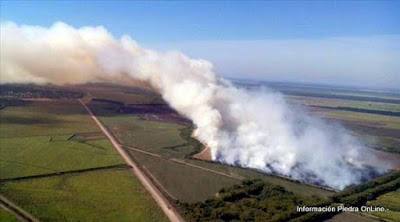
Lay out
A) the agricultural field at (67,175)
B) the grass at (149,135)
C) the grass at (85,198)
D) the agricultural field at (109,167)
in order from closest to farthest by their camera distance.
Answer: the grass at (85,198) < the agricultural field at (67,175) < the agricultural field at (109,167) < the grass at (149,135)

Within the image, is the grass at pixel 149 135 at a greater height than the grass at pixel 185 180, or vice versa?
the grass at pixel 149 135

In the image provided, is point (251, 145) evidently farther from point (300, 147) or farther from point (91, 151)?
point (91, 151)

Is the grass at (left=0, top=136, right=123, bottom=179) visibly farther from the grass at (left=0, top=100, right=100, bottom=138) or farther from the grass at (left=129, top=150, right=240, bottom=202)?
the grass at (left=129, top=150, right=240, bottom=202)

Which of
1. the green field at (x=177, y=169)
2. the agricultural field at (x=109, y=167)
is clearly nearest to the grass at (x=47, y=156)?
the agricultural field at (x=109, y=167)

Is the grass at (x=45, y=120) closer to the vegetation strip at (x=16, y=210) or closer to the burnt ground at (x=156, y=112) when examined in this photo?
the burnt ground at (x=156, y=112)

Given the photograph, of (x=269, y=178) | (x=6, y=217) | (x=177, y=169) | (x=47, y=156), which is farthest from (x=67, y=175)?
(x=269, y=178)
